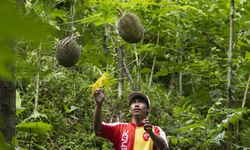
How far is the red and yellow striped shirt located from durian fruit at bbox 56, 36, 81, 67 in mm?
724

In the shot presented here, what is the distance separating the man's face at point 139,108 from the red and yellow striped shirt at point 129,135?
113 mm

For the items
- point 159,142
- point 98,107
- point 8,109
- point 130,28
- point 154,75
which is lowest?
point 159,142

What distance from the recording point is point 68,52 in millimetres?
3723

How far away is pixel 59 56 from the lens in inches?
150

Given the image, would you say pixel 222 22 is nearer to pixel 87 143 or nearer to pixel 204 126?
pixel 204 126

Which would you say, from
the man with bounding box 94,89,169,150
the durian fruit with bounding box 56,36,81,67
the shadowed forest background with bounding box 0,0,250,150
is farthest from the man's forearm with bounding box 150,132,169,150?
the durian fruit with bounding box 56,36,81,67

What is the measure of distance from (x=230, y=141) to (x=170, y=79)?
5.72 metres

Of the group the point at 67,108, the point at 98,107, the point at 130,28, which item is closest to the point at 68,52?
the point at 98,107

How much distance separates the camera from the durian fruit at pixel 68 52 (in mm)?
3737

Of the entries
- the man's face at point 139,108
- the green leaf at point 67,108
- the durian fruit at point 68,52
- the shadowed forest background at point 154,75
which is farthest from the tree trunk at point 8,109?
the green leaf at point 67,108

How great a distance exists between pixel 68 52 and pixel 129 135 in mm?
959

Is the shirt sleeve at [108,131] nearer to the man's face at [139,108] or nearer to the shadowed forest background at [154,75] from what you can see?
the man's face at [139,108]

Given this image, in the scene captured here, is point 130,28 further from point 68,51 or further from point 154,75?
point 154,75

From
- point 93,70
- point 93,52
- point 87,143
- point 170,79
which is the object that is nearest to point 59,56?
point 93,52
